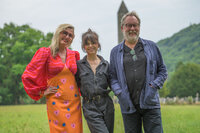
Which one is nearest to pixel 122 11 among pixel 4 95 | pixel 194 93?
pixel 4 95

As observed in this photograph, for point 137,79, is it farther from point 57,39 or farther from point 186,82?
point 186,82

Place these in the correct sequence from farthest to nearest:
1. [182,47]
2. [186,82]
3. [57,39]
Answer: [182,47], [186,82], [57,39]

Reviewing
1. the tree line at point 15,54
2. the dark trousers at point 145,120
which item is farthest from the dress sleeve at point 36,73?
the tree line at point 15,54

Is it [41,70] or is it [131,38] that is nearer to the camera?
[131,38]

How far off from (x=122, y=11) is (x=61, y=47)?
10655 mm

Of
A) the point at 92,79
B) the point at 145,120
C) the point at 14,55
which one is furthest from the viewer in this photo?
the point at 14,55

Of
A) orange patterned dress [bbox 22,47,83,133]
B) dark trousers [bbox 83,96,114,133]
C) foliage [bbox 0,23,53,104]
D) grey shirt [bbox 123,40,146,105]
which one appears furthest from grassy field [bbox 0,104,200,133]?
foliage [bbox 0,23,53,104]

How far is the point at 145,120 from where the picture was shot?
3580 mm

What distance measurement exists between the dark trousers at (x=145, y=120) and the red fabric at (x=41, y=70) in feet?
4.00

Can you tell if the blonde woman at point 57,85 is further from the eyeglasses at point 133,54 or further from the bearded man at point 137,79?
the eyeglasses at point 133,54

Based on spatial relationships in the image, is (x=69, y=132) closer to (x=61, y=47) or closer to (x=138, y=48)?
(x=61, y=47)

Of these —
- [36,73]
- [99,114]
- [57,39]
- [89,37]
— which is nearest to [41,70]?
[36,73]

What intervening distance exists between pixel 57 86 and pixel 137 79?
4.34 ft

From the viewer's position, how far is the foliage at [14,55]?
104 feet
